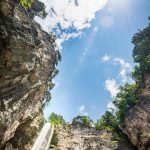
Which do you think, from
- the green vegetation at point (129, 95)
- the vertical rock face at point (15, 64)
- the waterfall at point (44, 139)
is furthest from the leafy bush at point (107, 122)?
the vertical rock face at point (15, 64)

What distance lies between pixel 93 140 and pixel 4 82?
1845 cm

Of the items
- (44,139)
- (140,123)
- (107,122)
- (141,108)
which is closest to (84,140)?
(44,139)

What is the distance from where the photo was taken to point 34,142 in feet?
92.7

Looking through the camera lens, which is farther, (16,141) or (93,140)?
(93,140)

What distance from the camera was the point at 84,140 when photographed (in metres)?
34.7

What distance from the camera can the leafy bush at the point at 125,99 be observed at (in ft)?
124

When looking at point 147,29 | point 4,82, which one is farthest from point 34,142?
point 147,29

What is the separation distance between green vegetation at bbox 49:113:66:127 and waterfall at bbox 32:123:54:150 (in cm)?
357

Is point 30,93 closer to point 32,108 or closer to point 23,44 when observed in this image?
point 32,108

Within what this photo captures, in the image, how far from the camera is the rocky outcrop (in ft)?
106

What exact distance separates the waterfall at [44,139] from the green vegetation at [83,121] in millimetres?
8297

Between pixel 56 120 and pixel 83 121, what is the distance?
16.0 ft

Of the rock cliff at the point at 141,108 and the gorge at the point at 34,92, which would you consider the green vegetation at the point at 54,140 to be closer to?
the gorge at the point at 34,92

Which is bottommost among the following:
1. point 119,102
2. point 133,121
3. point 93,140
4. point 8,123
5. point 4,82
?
point 8,123
